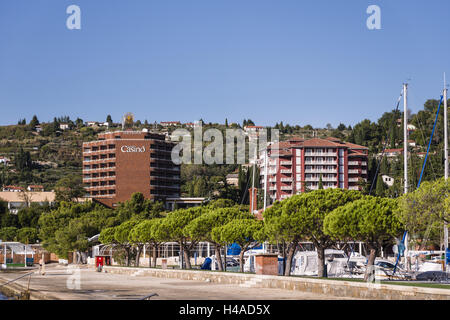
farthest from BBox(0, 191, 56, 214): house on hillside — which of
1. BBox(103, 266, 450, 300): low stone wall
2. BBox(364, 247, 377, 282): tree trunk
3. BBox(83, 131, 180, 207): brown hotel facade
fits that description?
BBox(364, 247, 377, 282): tree trunk

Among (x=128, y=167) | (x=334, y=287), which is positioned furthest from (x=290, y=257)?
(x=128, y=167)

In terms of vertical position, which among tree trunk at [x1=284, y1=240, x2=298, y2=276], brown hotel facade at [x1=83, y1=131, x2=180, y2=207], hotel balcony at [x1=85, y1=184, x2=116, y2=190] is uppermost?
brown hotel facade at [x1=83, y1=131, x2=180, y2=207]

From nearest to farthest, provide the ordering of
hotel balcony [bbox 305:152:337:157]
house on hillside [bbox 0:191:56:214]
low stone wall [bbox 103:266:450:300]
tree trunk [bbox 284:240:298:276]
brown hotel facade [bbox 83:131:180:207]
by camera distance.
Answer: low stone wall [bbox 103:266:450:300] < tree trunk [bbox 284:240:298:276] < house on hillside [bbox 0:191:56:214] < brown hotel facade [bbox 83:131:180:207] < hotel balcony [bbox 305:152:337:157]

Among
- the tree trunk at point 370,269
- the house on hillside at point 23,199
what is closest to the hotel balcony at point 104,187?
the house on hillside at point 23,199

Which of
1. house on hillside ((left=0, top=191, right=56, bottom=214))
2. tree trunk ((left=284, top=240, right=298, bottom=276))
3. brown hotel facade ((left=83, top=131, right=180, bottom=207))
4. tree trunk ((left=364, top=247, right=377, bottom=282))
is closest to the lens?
tree trunk ((left=364, top=247, right=377, bottom=282))

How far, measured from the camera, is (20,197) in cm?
16725

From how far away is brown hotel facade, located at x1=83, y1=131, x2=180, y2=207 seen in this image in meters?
170

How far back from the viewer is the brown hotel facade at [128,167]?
170 metres

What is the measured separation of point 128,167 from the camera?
171 m

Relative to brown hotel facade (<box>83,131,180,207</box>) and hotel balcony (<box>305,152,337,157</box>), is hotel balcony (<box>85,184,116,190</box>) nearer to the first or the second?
brown hotel facade (<box>83,131,180,207</box>)

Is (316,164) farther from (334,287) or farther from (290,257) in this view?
(334,287)

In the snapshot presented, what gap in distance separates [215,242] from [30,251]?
4669cm

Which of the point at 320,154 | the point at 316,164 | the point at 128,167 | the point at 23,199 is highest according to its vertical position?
the point at 320,154
